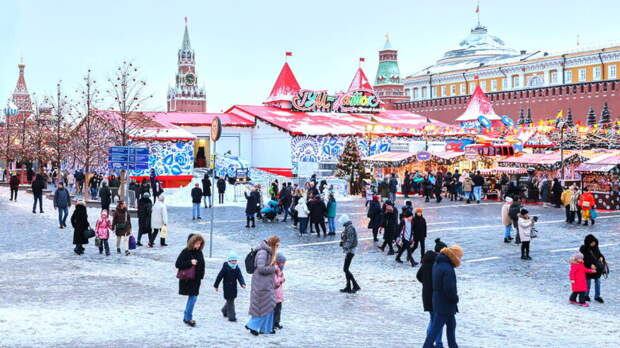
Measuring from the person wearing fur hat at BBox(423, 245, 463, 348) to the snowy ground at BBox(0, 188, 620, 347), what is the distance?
80 centimetres

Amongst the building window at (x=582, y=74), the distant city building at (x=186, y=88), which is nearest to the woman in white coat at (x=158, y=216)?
the building window at (x=582, y=74)

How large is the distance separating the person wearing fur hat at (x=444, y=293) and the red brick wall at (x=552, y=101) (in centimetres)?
4844

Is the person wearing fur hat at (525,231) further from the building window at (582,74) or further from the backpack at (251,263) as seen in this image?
the building window at (582,74)

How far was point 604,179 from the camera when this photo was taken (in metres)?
28.8

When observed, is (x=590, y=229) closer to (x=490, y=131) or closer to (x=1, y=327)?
(x=1, y=327)

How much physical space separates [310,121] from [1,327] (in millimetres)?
35651

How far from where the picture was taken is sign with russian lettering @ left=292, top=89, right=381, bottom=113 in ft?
156

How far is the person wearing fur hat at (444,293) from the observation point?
312 inches

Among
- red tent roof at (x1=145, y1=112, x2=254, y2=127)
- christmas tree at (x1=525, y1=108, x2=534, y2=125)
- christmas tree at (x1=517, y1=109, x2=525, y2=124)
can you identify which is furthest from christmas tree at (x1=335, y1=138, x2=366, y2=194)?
christmas tree at (x1=517, y1=109, x2=525, y2=124)

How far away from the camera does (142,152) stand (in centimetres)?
2245

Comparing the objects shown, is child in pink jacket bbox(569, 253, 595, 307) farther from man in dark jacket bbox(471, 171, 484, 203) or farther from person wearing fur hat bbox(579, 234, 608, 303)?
man in dark jacket bbox(471, 171, 484, 203)

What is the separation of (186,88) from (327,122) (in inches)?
4901

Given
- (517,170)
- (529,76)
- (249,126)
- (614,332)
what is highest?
(529,76)

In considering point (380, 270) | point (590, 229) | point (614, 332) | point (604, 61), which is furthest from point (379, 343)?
point (604, 61)
